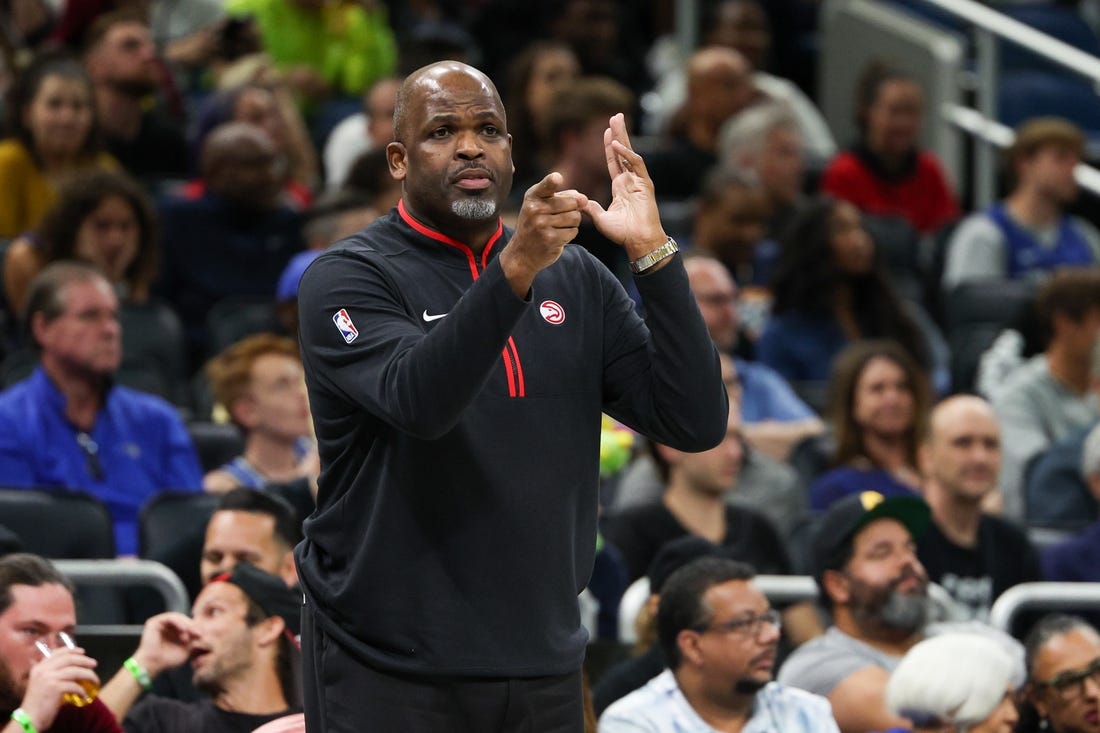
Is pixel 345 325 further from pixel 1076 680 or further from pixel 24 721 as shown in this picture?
pixel 1076 680

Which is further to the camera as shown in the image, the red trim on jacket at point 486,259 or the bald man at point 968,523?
the bald man at point 968,523

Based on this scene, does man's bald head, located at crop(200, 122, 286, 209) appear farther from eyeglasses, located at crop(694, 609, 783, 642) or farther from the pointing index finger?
the pointing index finger

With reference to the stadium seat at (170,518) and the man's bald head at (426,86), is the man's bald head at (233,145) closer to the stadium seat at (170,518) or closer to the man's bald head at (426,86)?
the stadium seat at (170,518)

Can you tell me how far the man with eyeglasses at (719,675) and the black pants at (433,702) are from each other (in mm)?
1714

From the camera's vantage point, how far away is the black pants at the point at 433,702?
275 centimetres

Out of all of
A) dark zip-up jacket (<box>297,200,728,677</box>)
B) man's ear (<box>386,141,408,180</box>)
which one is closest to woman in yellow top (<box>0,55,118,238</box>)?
man's ear (<box>386,141,408,180</box>)

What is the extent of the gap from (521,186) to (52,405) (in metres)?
2.77

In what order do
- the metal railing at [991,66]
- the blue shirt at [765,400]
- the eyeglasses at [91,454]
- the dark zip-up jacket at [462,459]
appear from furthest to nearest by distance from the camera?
1. the metal railing at [991,66]
2. the blue shirt at [765,400]
3. the eyeglasses at [91,454]
4. the dark zip-up jacket at [462,459]

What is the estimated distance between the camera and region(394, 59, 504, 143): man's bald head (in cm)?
278

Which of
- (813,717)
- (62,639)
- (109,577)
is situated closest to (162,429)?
(109,577)

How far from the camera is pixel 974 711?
4285 mm

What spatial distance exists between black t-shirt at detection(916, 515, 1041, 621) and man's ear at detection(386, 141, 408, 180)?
3.49 meters

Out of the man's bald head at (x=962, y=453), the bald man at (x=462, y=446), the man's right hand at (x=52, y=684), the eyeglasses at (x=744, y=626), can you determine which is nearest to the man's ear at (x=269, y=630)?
the man's right hand at (x=52, y=684)

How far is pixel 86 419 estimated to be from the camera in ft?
20.4
